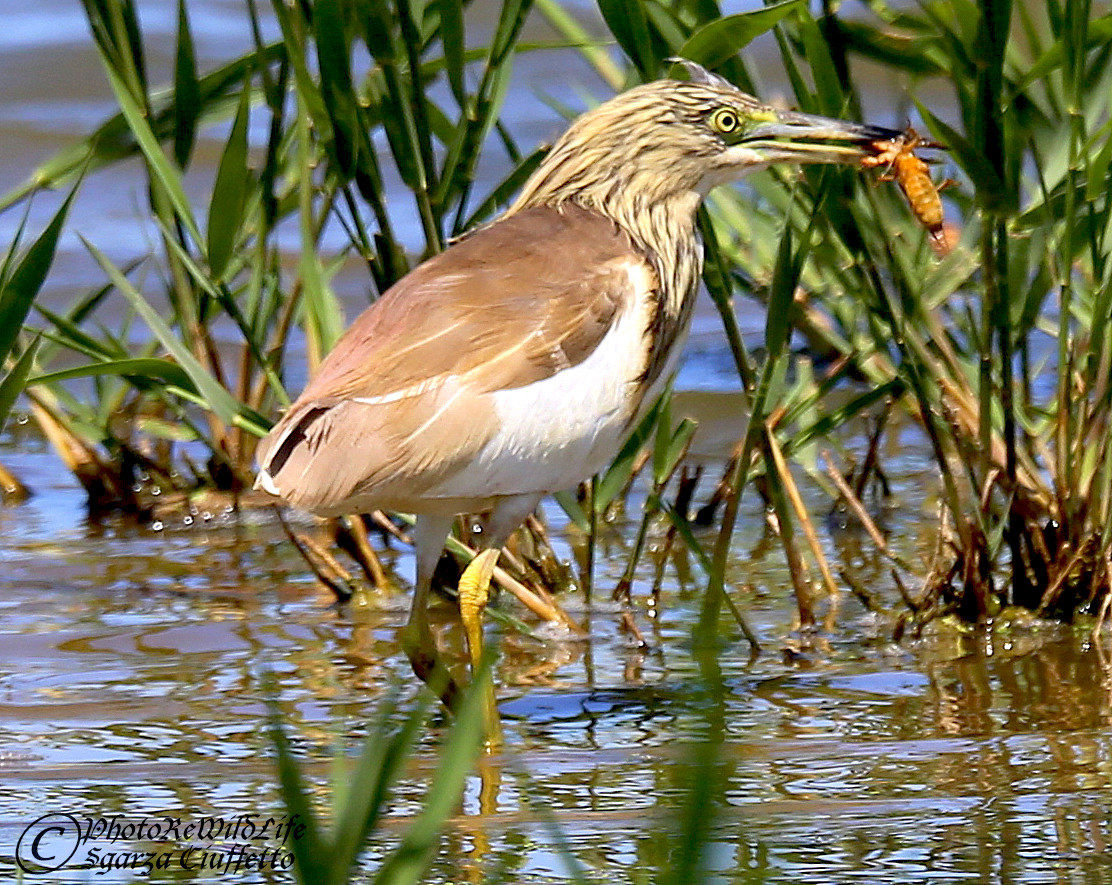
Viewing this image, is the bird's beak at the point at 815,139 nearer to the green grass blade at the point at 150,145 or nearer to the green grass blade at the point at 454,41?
the green grass blade at the point at 454,41

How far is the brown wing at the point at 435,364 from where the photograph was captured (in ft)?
11.0

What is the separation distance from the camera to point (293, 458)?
3.39m

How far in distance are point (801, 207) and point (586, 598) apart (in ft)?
2.99

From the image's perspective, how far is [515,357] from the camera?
136 inches

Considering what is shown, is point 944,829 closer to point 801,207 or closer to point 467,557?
point 467,557

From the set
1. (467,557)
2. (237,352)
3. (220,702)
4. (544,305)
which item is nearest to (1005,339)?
(544,305)

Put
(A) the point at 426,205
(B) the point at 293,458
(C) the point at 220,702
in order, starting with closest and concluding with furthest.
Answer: (B) the point at 293,458
(C) the point at 220,702
(A) the point at 426,205

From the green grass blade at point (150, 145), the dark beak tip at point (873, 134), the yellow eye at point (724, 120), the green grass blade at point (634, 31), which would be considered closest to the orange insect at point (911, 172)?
the dark beak tip at point (873, 134)

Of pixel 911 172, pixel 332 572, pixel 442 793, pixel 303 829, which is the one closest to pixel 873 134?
pixel 911 172

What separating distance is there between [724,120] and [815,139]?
19 centimetres

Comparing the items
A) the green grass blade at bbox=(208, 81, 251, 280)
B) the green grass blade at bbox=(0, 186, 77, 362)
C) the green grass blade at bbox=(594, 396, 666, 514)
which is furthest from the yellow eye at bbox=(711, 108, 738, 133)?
the green grass blade at bbox=(0, 186, 77, 362)

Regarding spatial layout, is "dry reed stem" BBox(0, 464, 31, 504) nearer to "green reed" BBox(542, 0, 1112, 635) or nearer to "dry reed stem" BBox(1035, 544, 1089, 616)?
"green reed" BBox(542, 0, 1112, 635)

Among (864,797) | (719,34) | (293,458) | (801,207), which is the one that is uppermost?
(719,34)
